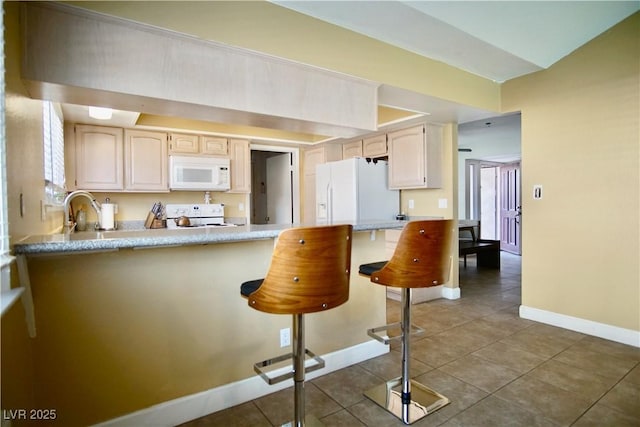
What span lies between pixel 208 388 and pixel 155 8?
208 centimetres

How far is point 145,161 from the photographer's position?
13.3 ft

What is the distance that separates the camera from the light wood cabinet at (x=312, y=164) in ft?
16.9

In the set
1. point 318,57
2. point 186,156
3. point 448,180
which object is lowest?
point 448,180

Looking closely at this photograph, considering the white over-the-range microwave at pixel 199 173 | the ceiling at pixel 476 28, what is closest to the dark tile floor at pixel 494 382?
the ceiling at pixel 476 28

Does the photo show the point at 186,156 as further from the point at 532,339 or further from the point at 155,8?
the point at 532,339

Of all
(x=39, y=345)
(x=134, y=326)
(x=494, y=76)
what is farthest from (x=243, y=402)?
(x=494, y=76)

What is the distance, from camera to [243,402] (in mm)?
1935

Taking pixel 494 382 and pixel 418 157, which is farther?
pixel 418 157

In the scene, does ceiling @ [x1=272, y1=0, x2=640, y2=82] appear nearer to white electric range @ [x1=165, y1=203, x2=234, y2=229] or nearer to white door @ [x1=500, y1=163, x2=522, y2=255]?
white electric range @ [x1=165, y1=203, x2=234, y2=229]

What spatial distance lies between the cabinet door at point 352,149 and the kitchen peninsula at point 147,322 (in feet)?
9.59

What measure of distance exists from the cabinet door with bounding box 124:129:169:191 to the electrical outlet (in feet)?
9.42

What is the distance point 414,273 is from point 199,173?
133 inches

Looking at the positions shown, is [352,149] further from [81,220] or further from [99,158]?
[81,220]

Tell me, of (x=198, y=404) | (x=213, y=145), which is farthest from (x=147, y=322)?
(x=213, y=145)
